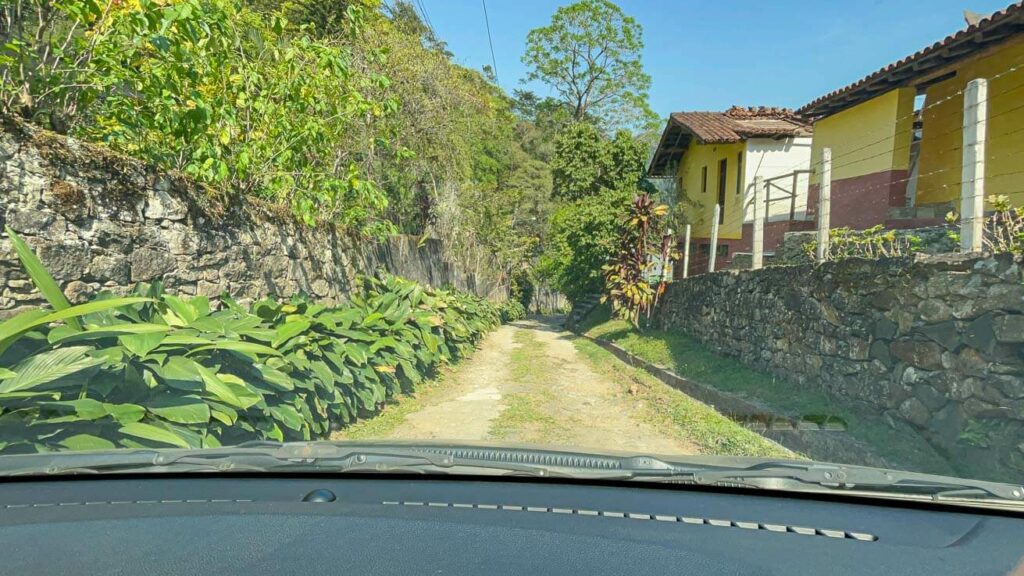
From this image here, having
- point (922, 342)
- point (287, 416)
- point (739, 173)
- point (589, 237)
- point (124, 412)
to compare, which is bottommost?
point (287, 416)

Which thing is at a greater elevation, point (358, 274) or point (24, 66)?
point (24, 66)

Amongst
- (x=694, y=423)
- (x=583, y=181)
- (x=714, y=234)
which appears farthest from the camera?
(x=583, y=181)

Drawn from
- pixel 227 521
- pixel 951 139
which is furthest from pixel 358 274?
pixel 951 139

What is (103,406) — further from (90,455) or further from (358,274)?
(358,274)

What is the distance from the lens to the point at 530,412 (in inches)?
299

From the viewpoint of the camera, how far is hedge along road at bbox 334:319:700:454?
643 centimetres

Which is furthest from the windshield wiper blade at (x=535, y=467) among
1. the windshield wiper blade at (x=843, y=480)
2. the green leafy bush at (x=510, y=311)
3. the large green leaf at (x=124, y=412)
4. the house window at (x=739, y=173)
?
the green leafy bush at (x=510, y=311)

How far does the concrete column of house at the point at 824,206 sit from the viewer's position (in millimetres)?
7215

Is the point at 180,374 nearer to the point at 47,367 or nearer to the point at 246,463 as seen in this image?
the point at 47,367

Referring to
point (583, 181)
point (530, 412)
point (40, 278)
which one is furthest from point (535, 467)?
point (583, 181)

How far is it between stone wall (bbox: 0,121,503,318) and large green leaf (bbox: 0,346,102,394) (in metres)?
1.48

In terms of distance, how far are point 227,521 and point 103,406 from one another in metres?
2.01

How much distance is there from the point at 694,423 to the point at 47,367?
5596 mm

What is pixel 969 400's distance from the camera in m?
4.90
